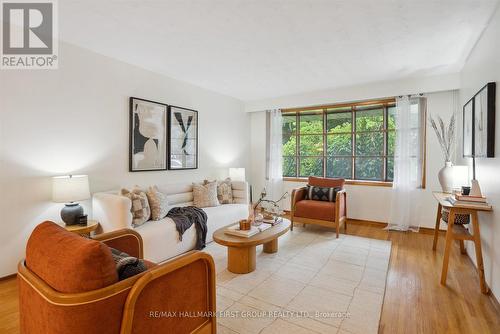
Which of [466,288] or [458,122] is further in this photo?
[458,122]

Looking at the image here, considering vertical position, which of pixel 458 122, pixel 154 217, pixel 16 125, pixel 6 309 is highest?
pixel 458 122

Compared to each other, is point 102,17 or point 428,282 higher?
point 102,17

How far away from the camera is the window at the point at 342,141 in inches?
186

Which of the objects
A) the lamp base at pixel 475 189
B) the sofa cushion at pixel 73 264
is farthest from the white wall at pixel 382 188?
the sofa cushion at pixel 73 264

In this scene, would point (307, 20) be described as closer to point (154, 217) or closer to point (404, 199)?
point (154, 217)

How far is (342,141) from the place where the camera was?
5.12 m

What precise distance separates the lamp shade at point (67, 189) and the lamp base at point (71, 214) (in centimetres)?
13

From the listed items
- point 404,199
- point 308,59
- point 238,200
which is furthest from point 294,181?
point 308,59

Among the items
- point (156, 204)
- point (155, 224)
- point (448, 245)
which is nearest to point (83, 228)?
point (155, 224)

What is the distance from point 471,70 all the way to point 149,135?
14.1ft

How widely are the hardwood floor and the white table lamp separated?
77 centimetres

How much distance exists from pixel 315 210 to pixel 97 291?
347 cm

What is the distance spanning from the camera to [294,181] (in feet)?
18.2

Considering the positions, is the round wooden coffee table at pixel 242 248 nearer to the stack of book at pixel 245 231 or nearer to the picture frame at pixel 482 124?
the stack of book at pixel 245 231
